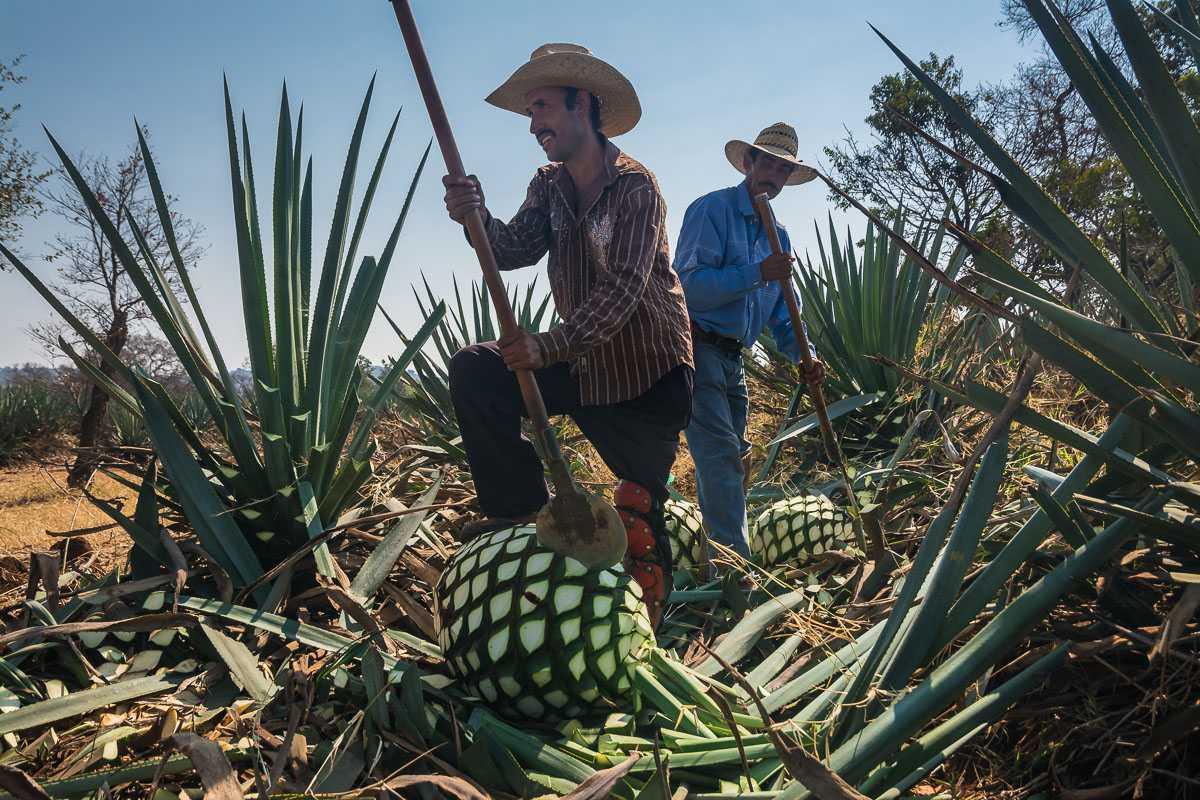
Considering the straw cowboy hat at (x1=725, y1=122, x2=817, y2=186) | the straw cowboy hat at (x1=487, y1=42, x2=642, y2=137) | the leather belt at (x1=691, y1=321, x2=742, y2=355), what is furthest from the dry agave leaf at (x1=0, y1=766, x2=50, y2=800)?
the straw cowboy hat at (x1=725, y1=122, x2=817, y2=186)

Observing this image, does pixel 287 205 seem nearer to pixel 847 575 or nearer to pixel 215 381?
pixel 215 381

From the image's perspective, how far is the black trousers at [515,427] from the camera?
2.08m

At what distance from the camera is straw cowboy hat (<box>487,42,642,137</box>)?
2275 millimetres

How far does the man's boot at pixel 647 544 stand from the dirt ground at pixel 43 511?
139 centimetres

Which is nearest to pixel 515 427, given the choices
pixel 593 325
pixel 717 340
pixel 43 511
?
pixel 593 325

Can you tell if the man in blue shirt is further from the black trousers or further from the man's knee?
the man's knee

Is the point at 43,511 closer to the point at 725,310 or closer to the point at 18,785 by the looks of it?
A: the point at 725,310

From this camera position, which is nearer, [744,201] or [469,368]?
[469,368]

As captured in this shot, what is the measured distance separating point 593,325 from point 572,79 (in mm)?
816

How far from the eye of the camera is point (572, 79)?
2.30 metres

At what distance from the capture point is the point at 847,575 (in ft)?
7.00

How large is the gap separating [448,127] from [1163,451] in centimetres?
152

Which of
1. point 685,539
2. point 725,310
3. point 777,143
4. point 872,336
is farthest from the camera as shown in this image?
point 872,336

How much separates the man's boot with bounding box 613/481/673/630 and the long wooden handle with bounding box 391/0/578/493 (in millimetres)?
327
